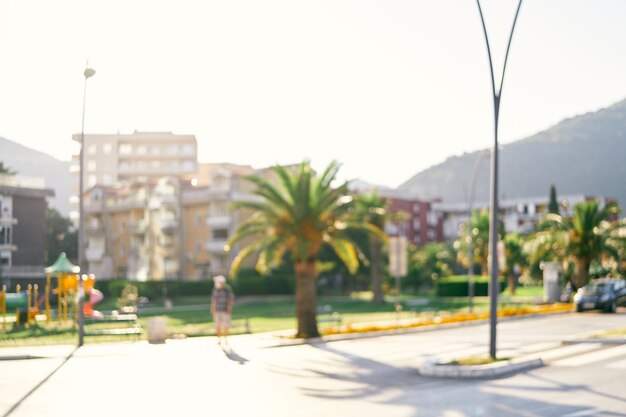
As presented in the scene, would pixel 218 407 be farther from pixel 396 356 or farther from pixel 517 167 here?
pixel 517 167

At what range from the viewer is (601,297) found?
3691 centimetres

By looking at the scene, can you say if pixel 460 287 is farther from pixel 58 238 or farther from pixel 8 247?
pixel 58 238

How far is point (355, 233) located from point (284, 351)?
52526mm

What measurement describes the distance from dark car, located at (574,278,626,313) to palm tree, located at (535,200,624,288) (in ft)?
14.9

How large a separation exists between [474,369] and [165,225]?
2590 inches

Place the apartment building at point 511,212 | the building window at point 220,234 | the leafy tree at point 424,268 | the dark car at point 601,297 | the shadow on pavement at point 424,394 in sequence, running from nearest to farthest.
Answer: the shadow on pavement at point 424,394
the dark car at point 601,297
the building window at point 220,234
the leafy tree at point 424,268
the apartment building at point 511,212

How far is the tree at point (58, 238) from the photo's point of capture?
91.2 m

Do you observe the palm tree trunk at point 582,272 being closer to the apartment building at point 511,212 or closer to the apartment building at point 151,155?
the apartment building at point 151,155

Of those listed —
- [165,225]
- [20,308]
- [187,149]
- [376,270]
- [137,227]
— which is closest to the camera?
[20,308]

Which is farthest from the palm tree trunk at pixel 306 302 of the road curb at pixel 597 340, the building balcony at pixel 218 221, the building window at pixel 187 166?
the building window at pixel 187 166

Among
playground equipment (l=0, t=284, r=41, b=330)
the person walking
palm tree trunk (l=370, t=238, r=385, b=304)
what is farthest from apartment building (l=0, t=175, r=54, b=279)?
the person walking

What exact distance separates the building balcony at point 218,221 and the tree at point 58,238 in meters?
23.2

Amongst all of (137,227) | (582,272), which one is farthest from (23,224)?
(582,272)

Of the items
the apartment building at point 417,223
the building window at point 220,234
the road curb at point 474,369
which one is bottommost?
the road curb at point 474,369
